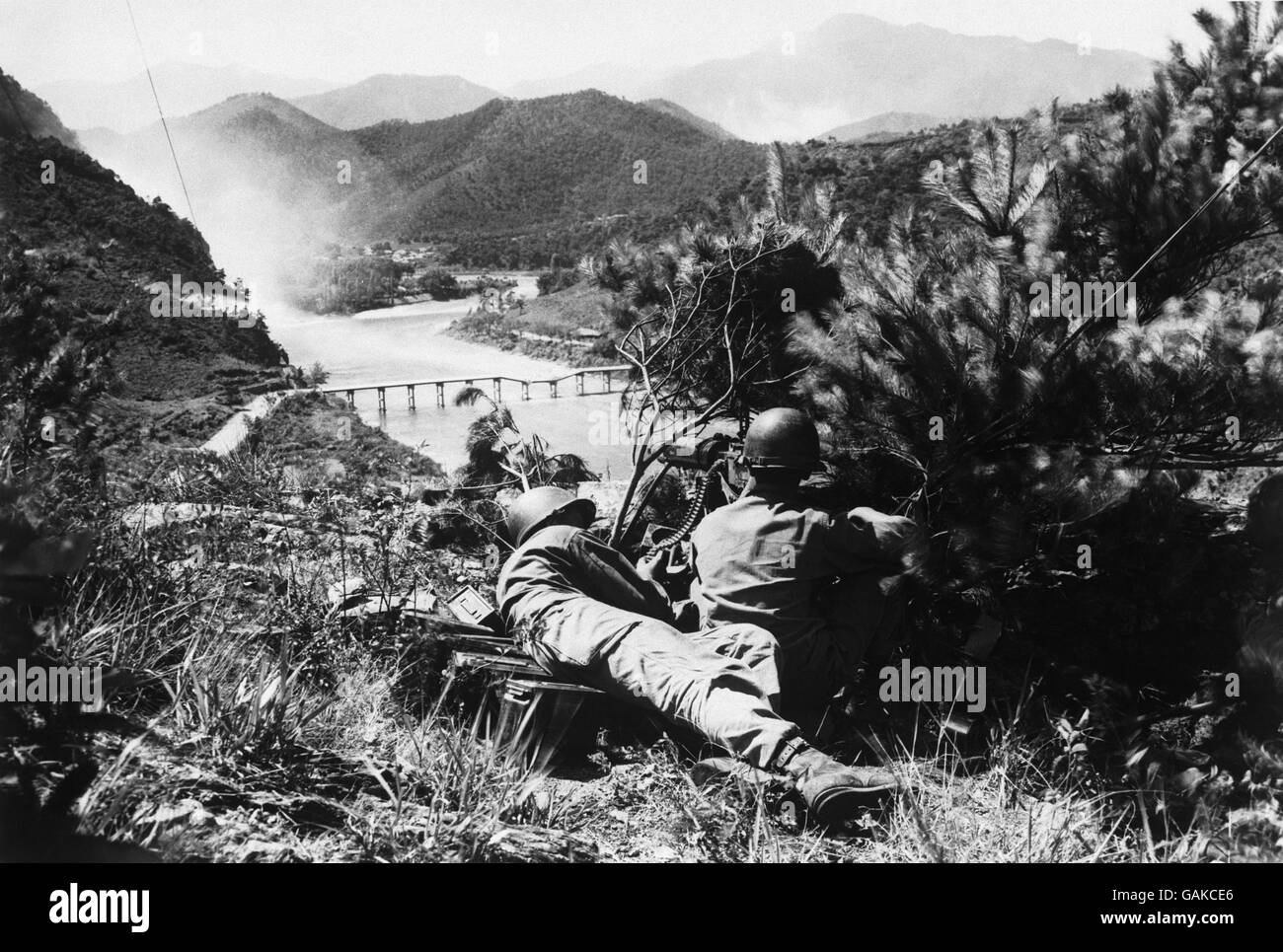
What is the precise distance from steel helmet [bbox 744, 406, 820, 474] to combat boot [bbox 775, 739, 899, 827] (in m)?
1.30

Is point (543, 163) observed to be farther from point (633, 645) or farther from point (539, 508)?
point (633, 645)

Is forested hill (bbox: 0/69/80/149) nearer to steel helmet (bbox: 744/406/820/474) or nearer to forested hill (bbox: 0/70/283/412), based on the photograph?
forested hill (bbox: 0/70/283/412)

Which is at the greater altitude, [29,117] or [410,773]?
[29,117]

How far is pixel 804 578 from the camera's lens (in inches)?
165

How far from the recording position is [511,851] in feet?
10.3

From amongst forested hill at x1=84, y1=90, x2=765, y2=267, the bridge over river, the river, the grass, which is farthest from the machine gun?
forested hill at x1=84, y1=90, x2=765, y2=267

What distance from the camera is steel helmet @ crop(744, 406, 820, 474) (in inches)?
168

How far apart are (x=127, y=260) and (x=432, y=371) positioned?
240 inches

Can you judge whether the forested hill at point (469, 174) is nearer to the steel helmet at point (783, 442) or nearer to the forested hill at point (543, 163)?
the forested hill at point (543, 163)

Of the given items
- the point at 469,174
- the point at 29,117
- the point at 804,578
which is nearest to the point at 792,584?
the point at 804,578
